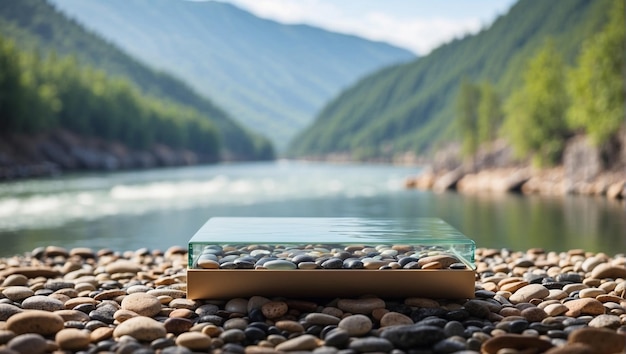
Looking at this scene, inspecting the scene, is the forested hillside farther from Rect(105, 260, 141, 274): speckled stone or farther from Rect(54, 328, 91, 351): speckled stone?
Rect(54, 328, 91, 351): speckled stone

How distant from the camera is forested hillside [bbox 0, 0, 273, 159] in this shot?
74750 millimetres

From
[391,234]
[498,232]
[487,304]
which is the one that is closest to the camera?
[487,304]

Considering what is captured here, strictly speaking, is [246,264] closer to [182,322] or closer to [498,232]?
[182,322]

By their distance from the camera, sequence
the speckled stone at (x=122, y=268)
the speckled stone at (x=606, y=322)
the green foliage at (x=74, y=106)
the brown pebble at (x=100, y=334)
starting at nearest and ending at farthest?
the brown pebble at (x=100, y=334), the speckled stone at (x=606, y=322), the speckled stone at (x=122, y=268), the green foliage at (x=74, y=106)

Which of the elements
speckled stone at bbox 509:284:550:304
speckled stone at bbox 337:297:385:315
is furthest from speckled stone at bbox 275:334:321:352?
speckled stone at bbox 509:284:550:304

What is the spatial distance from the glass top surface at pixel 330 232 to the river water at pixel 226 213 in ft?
27.3

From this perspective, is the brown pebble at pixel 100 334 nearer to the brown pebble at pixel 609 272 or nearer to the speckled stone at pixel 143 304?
the speckled stone at pixel 143 304

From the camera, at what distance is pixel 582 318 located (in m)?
6.25

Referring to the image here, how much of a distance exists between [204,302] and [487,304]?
2.90 meters

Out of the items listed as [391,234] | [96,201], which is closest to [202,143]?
[96,201]

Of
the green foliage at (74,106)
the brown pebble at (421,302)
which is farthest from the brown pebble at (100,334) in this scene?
the green foliage at (74,106)

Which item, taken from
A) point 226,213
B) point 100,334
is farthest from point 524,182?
point 100,334

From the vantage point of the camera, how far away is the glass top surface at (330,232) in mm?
6906

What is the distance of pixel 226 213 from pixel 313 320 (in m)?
21.5
